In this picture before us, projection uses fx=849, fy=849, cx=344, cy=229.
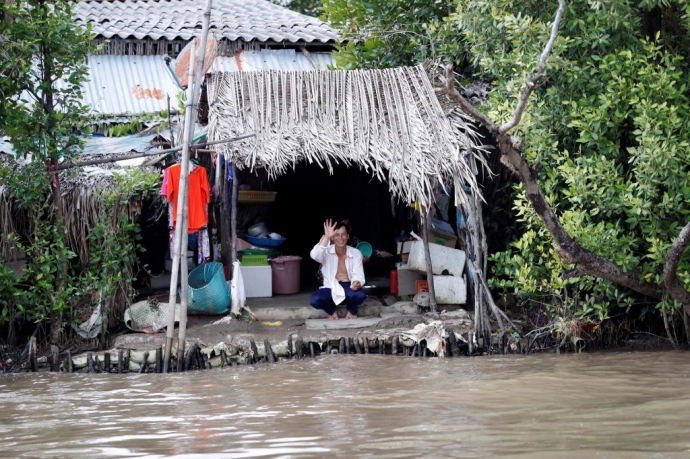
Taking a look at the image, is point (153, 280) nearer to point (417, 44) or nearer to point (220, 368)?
point (220, 368)

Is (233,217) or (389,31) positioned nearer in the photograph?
(233,217)

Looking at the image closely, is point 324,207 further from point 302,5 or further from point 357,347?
point 302,5

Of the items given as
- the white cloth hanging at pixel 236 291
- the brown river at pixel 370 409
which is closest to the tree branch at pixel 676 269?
the brown river at pixel 370 409

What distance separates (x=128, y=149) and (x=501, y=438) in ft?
21.6

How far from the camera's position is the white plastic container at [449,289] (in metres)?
9.54

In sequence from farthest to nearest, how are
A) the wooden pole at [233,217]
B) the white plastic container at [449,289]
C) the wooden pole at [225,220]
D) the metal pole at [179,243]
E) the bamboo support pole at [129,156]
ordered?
the white plastic container at [449,289]
the wooden pole at [225,220]
the wooden pole at [233,217]
the bamboo support pole at [129,156]
the metal pole at [179,243]

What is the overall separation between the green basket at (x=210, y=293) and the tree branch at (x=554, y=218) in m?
3.32

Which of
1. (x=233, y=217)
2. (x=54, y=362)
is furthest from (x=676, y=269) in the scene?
(x=54, y=362)

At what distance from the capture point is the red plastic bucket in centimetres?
1027

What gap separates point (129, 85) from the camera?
12680mm

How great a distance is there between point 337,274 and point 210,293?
142 cm

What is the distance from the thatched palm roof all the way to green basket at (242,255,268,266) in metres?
1.36

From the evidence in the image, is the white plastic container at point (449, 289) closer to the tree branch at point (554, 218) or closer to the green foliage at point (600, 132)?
the green foliage at point (600, 132)

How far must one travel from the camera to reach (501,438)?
508 cm
